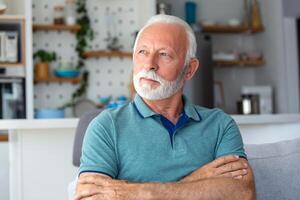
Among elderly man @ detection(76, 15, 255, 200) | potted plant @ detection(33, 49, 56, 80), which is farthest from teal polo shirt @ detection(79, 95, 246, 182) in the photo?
potted plant @ detection(33, 49, 56, 80)

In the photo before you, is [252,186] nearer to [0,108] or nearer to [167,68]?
[167,68]

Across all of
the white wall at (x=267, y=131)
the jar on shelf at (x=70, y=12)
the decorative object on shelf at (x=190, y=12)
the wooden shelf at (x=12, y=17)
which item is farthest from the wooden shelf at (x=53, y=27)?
the white wall at (x=267, y=131)

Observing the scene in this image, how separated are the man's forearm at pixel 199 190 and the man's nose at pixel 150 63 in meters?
0.35

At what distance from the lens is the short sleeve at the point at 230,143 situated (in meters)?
1.56

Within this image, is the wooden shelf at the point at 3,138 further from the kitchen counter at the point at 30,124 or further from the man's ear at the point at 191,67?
the man's ear at the point at 191,67

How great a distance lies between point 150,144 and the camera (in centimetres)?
152

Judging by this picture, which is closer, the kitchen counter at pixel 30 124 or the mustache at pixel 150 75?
the mustache at pixel 150 75

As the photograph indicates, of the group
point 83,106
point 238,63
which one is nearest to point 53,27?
point 83,106

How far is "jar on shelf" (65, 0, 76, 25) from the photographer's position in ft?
16.1

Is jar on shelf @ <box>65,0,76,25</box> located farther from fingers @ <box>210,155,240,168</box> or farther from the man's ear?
fingers @ <box>210,155,240,168</box>

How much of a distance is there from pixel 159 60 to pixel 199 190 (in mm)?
408

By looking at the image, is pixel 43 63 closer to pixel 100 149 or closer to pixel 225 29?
pixel 225 29

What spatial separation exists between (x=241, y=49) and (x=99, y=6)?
1805mm

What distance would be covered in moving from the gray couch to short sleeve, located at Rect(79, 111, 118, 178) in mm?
577
